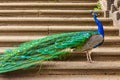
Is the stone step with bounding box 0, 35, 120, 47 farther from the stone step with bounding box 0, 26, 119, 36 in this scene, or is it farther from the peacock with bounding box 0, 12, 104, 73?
the peacock with bounding box 0, 12, 104, 73

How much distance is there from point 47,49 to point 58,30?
103cm

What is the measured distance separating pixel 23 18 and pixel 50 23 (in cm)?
59

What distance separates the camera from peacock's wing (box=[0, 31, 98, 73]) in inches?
158

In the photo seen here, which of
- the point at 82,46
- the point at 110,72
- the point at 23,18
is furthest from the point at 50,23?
the point at 110,72

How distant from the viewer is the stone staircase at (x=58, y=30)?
13.9 feet

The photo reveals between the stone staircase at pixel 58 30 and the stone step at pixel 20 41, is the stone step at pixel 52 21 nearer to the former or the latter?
the stone staircase at pixel 58 30

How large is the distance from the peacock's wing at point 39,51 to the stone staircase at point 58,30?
229 millimetres

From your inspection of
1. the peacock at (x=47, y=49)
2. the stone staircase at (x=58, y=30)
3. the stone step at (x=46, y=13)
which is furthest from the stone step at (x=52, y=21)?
the peacock at (x=47, y=49)

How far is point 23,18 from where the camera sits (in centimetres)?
552

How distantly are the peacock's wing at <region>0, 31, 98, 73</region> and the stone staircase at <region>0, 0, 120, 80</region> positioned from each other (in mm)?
229

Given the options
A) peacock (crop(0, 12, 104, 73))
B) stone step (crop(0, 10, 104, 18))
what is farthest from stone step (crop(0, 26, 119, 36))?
peacock (crop(0, 12, 104, 73))

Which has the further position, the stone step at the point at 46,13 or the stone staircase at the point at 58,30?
the stone step at the point at 46,13

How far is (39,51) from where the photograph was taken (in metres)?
4.14

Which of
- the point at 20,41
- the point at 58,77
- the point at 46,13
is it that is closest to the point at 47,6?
the point at 46,13
